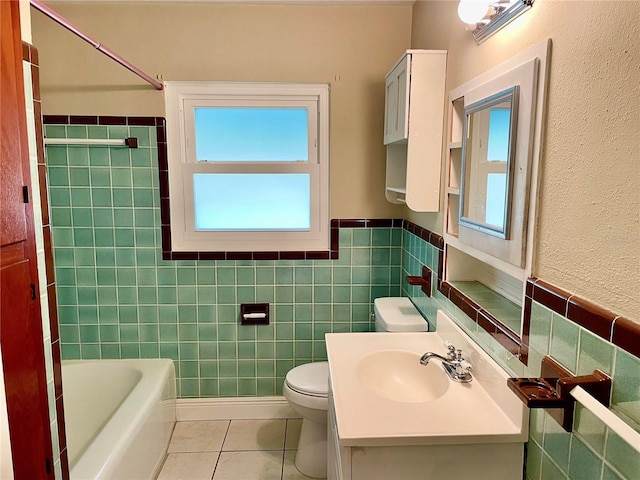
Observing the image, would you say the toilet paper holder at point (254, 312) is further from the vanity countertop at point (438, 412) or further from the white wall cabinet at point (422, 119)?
the white wall cabinet at point (422, 119)

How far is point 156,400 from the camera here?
7.41ft

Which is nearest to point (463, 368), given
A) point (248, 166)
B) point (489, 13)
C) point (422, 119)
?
point (422, 119)

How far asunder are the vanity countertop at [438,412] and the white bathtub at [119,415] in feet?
3.24

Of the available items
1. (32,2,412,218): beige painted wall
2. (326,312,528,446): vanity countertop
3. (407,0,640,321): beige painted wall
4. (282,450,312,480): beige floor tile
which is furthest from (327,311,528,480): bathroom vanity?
(32,2,412,218): beige painted wall

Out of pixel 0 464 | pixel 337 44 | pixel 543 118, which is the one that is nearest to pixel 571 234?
pixel 543 118

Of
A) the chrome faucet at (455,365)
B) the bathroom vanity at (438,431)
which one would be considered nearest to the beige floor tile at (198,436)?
the bathroom vanity at (438,431)

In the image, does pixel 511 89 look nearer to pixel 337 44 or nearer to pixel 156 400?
pixel 337 44

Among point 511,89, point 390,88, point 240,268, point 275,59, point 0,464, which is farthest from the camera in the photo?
point 240,268

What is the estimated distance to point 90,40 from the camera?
173 centimetres

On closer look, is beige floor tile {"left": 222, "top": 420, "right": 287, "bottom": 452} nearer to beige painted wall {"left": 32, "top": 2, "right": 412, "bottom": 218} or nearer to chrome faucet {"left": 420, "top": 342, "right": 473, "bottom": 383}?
chrome faucet {"left": 420, "top": 342, "right": 473, "bottom": 383}

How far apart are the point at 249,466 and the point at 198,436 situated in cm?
43

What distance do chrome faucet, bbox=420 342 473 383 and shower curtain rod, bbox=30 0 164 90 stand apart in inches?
68.0

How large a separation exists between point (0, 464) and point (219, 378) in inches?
68.8

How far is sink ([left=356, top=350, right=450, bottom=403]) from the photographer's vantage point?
163cm
